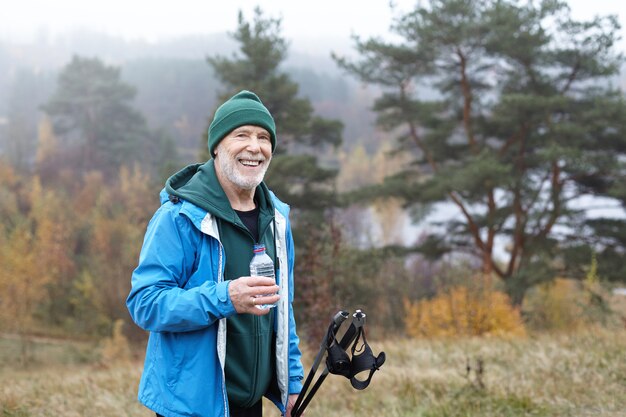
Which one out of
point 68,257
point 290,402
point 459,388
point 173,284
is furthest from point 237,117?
point 68,257

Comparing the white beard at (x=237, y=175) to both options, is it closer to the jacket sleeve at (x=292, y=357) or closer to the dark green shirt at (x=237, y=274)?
the dark green shirt at (x=237, y=274)

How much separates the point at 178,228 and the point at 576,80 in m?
17.4

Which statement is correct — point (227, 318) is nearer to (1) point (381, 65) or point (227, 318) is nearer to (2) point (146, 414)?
(2) point (146, 414)

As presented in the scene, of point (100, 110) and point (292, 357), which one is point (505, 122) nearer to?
point (292, 357)

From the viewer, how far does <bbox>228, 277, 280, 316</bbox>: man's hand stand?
216 centimetres

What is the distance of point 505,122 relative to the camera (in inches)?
706

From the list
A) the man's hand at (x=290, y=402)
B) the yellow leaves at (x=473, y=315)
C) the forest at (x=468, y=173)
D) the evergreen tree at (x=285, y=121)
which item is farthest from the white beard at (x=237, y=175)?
the evergreen tree at (x=285, y=121)

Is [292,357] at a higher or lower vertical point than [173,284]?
lower

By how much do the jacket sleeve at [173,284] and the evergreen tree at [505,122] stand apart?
1425cm

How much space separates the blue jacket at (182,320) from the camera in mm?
2193

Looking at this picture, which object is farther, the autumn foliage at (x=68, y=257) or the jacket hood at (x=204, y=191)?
the autumn foliage at (x=68, y=257)

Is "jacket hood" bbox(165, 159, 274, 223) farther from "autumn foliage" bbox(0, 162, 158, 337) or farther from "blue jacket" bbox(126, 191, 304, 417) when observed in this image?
"autumn foliage" bbox(0, 162, 158, 337)

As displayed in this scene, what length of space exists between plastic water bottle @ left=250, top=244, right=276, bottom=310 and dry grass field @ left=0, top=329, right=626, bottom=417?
8.33ft

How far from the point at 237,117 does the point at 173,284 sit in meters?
0.72
